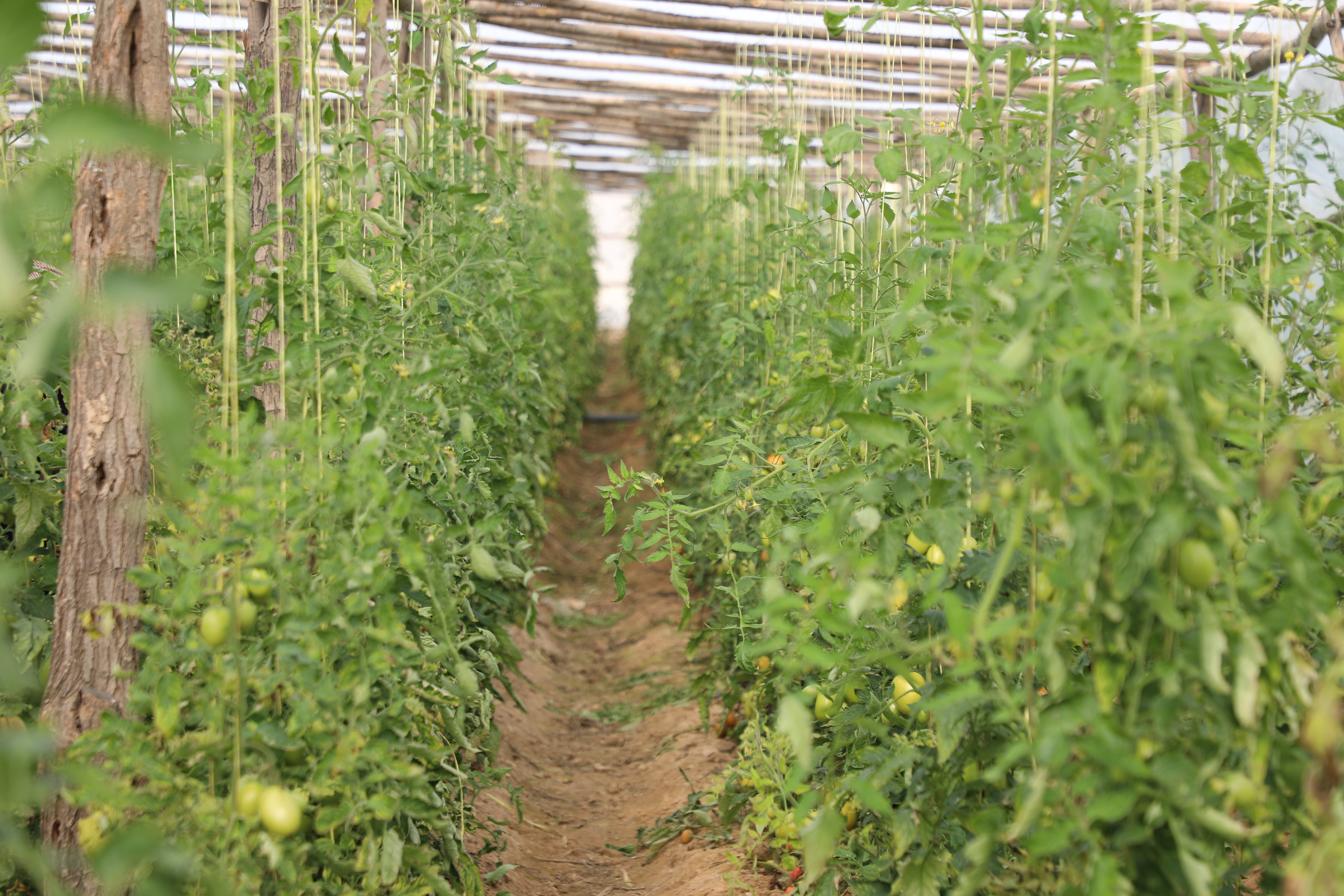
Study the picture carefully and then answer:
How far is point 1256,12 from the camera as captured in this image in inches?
79.5

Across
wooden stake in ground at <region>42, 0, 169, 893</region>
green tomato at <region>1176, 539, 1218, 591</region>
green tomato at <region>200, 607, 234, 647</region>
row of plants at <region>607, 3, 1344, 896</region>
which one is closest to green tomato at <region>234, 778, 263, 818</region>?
green tomato at <region>200, 607, 234, 647</region>

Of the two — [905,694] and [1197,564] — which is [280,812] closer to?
→ [905,694]

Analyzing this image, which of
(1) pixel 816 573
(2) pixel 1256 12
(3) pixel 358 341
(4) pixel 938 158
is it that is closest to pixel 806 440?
(1) pixel 816 573

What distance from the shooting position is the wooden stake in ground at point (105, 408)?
4.56 ft

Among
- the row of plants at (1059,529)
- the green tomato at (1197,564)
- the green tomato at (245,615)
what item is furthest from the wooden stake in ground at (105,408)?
the green tomato at (1197,564)

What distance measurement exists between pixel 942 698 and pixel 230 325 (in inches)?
42.7

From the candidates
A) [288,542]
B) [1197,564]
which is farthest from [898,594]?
[288,542]

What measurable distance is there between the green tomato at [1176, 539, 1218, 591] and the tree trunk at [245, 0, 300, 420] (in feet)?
5.01

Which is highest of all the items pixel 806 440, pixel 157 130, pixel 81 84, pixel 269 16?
pixel 269 16

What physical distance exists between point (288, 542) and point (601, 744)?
84.5 inches

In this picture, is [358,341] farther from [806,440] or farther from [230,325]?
[806,440]

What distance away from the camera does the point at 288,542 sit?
1.25 meters

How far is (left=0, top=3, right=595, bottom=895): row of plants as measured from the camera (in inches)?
46.4

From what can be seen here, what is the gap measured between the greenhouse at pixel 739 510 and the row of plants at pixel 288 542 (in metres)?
0.01
